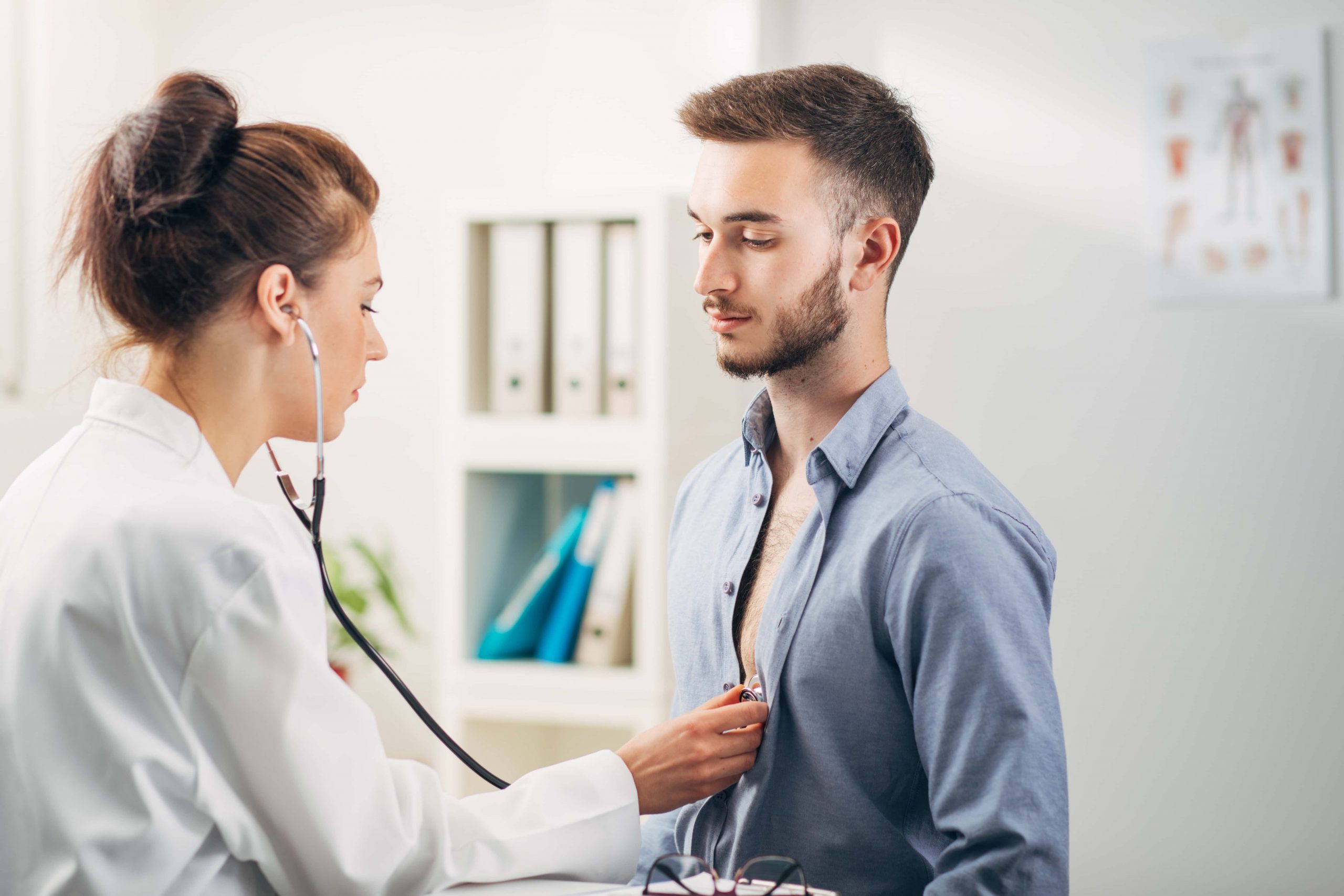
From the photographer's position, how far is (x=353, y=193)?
3.59 feet

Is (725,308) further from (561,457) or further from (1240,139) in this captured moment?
(1240,139)

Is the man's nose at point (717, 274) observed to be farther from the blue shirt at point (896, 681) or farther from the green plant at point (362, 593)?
the green plant at point (362, 593)

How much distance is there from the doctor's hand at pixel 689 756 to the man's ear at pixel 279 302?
503 millimetres

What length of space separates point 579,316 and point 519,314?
0.12 metres

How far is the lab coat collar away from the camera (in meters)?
0.95

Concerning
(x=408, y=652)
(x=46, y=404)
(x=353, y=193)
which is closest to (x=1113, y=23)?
(x=353, y=193)

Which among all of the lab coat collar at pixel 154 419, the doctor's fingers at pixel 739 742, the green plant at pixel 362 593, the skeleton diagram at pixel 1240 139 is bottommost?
the green plant at pixel 362 593

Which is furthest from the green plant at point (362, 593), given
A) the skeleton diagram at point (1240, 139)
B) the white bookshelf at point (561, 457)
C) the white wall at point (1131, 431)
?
the skeleton diagram at point (1240, 139)

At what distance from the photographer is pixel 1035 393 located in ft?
7.52

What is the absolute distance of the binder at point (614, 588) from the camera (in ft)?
7.05

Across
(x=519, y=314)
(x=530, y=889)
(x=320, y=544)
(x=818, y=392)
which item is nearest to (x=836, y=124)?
(x=818, y=392)

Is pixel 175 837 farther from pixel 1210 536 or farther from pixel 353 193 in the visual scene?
pixel 1210 536

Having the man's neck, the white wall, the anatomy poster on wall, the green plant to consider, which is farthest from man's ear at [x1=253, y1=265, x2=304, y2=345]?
the anatomy poster on wall

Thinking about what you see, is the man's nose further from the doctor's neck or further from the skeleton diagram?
the skeleton diagram
